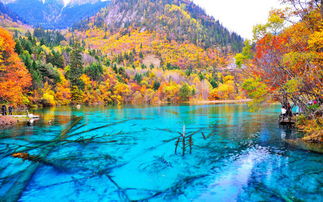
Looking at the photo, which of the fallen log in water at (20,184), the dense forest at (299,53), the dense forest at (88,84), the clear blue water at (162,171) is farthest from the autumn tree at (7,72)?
the dense forest at (299,53)

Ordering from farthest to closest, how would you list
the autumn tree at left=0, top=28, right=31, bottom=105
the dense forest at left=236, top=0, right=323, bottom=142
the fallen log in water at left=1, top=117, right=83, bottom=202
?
1. the autumn tree at left=0, top=28, right=31, bottom=105
2. the dense forest at left=236, top=0, right=323, bottom=142
3. the fallen log in water at left=1, top=117, right=83, bottom=202

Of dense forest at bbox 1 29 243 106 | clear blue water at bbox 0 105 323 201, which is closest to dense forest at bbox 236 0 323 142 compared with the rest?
clear blue water at bbox 0 105 323 201

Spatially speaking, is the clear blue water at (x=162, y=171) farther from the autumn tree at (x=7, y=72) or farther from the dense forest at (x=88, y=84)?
the dense forest at (x=88, y=84)

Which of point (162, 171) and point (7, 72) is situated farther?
point (7, 72)

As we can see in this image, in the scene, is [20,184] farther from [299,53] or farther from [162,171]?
[299,53]

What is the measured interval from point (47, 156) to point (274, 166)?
11.7m

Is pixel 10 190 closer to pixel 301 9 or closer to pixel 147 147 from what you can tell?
pixel 147 147

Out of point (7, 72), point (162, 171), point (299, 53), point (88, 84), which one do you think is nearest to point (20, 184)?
point (162, 171)

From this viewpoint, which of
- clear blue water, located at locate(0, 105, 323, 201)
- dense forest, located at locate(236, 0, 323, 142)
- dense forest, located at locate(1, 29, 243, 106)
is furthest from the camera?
dense forest, located at locate(1, 29, 243, 106)

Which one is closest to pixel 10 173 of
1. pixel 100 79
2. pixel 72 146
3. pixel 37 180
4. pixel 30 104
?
pixel 37 180

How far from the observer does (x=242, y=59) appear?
70.9ft

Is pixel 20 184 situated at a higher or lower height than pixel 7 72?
lower

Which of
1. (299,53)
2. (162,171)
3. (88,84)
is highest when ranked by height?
(88,84)

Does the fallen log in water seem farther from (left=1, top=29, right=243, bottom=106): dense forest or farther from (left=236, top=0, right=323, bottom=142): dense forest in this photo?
(left=1, top=29, right=243, bottom=106): dense forest
